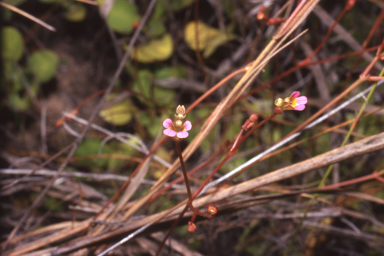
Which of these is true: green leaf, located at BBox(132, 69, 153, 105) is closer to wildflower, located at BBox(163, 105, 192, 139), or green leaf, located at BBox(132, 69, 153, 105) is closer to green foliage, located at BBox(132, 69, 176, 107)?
green foliage, located at BBox(132, 69, 176, 107)

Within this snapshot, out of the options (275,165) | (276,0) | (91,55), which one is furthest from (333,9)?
(91,55)

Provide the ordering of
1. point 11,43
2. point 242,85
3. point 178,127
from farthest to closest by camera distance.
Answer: point 11,43 < point 242,85 < point 178,127

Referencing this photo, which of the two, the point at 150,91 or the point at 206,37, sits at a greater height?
the point at 206,37

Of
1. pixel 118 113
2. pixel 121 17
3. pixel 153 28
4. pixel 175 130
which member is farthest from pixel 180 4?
pixel 175 130

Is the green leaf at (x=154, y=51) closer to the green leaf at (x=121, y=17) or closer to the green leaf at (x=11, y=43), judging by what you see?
the green leaf at (x=121, y=17)

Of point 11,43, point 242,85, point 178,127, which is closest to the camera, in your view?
point 178,127

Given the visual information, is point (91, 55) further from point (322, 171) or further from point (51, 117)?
point (322, 171)

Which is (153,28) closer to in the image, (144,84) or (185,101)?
(144,84)
